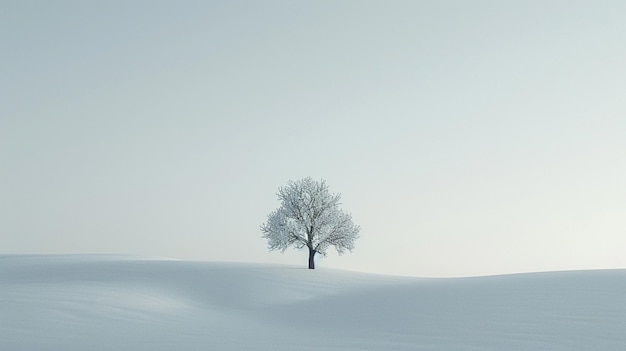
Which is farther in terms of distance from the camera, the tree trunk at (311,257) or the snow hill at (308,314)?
the tree trunk at (311,257)

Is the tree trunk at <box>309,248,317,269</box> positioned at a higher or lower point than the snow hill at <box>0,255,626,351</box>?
higher

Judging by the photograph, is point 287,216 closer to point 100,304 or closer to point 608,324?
point 100,304

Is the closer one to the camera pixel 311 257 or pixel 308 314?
pixel 308 314

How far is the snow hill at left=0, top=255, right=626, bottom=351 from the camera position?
13977mm

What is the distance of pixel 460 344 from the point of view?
14.3 m

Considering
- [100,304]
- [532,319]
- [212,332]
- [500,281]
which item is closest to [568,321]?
[532,319]

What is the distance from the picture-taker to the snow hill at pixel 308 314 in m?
14.0

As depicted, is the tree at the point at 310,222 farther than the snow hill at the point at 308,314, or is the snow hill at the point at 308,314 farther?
the tree at the point at 310,222

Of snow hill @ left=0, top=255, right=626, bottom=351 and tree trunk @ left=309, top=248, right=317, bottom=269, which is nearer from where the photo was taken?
snow hill @ left=0, top=255, right=626, bottom=351

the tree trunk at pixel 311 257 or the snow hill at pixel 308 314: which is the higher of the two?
the tree trunk at pixel 311 257

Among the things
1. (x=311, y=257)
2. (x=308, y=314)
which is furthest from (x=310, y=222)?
(x=308, y=314)

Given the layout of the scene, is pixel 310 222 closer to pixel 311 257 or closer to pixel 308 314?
pixel 311 257

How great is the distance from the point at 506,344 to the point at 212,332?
7.97 metres

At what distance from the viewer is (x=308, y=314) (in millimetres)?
20016
